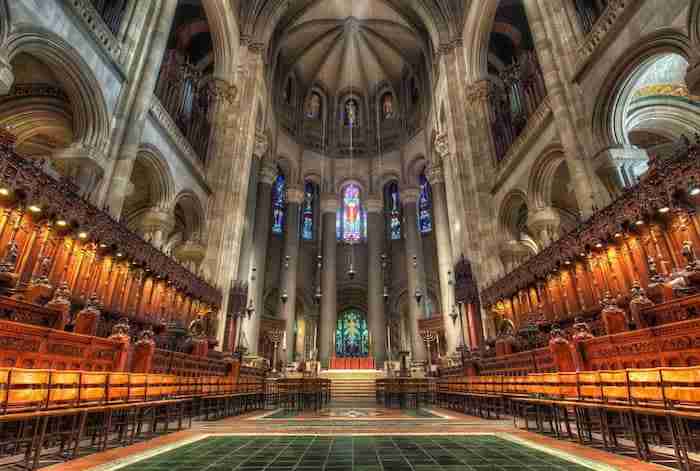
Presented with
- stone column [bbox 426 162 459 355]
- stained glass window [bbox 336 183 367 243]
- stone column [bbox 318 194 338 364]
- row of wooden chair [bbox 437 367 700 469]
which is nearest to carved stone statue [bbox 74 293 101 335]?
row of wooden chair [bbox 437 367 700 469]

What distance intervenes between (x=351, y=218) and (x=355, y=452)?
78.6 ft

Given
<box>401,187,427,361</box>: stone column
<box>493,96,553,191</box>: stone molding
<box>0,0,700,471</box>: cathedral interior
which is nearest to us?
<box>0,0,700,471</box>: cathedral interior

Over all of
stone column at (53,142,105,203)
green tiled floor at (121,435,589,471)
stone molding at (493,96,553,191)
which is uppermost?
stone molding at (493,96,553,191)

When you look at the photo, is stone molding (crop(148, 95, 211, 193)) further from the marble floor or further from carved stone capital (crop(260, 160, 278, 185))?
the marble floor

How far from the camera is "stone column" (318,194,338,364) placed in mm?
21672

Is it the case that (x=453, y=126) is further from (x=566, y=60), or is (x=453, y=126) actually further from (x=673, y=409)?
(x=673, y=409)

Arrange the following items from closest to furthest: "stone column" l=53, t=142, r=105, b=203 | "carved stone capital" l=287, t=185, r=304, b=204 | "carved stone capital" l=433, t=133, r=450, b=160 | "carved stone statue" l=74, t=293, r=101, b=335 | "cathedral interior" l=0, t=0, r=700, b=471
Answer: "cathedral interior" l=0, t=0, r=700, b=471, "carved stone statue" l=74, t=293, r=101, b=335, "stone column" l=53, t=142, r=105, b=203, "carved stone capital" l=433, t=133, r=450, b=160, "carved stone capital" l=287, t=185, r=304, b=204

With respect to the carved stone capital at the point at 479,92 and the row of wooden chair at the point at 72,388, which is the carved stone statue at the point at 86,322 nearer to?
the row of wooden chair at the point at 72,388

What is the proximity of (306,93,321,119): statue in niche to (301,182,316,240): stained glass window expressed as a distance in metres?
5.32

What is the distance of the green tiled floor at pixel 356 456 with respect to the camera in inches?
125

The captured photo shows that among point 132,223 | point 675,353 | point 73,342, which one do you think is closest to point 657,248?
point 675,353

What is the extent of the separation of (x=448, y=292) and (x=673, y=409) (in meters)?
15.5

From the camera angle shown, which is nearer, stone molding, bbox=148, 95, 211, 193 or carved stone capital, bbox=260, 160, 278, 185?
stone molding, bbox=148, 95, 211, 193

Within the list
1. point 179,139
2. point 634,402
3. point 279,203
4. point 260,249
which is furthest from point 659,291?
point 279,203
